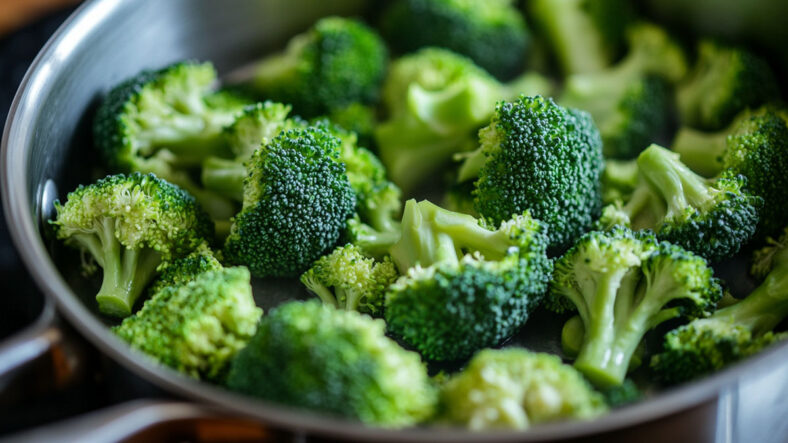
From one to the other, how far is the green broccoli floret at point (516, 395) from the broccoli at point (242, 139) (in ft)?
1.82

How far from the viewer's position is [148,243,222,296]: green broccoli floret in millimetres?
1137

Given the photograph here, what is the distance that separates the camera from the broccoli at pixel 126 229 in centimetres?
113

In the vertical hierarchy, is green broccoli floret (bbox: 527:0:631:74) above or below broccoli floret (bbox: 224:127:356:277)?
above

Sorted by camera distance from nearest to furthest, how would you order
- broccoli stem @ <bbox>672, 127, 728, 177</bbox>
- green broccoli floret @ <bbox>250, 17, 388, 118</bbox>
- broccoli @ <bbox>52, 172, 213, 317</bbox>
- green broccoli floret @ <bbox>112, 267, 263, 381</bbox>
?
1. green broccoli floret @ <bbox>112, 267, 263, 381</bbox>
2. broccoli @ <bbox>52, 172, 213, 317</bbox>
3. broccoli stem @ <bbox>672, 127, 728, 177</bbox>
4. green broccoli floret @ <bbox>250, 17, 388, 118</bbox>

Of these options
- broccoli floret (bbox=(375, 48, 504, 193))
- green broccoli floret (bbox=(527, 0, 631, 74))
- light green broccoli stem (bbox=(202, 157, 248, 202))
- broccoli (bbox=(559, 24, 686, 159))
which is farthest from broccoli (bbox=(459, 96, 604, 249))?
green broccoli floret (bbox=(527, 0, 631, 74))

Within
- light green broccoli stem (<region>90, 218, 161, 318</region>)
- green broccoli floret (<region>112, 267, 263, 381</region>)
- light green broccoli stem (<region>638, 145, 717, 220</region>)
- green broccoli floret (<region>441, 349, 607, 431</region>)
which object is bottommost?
light green broccoli stem (<region>90, 218, 161, 318</region>)

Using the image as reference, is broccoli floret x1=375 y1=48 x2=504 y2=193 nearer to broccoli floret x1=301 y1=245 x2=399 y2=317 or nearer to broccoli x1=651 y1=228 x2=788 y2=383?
broccoli floret x1=301 y1=245 x2=399 y2=317

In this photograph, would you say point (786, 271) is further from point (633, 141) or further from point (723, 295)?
point (633, 141)

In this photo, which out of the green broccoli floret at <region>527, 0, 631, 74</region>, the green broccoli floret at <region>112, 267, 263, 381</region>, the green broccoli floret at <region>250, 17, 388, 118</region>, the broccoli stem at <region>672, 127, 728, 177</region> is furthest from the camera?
the green broccoli floret at <region>527, 0, 631, 74</region>

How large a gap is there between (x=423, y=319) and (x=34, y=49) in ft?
3.97

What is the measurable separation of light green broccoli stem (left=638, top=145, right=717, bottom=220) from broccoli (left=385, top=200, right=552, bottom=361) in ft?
0.83

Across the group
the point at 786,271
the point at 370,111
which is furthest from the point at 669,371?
the point at 370,111

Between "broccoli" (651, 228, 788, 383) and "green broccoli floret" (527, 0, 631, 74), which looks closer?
"broccoli" (651, 228, 788, 383)

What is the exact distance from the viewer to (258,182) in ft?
3.80
